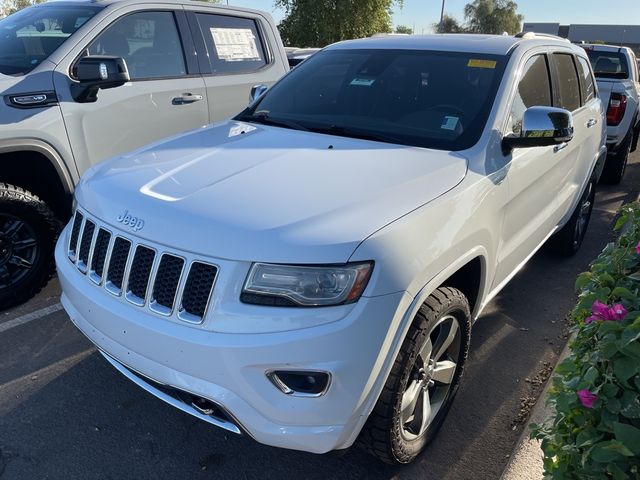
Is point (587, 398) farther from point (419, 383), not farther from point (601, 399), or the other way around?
point (419, 383)

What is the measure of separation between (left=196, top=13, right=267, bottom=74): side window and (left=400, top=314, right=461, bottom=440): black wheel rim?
333 cm

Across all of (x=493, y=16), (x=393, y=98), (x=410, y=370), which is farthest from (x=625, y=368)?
(x=493, y=16)

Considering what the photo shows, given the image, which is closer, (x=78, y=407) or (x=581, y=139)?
(x=78, y=407)

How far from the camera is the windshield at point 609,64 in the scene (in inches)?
329

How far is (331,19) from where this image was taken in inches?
1156

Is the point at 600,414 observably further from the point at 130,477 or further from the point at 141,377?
the point at 130,477

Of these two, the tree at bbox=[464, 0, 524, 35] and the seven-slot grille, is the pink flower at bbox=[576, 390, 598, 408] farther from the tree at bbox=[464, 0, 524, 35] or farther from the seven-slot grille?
the tree at bbox=[464, 0, 524, 35]

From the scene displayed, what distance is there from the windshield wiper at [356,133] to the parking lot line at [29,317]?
7.05ft

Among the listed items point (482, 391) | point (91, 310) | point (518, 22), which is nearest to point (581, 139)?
point (482, 391)

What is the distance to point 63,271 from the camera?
8.21ft

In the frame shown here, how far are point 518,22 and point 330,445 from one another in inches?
3021

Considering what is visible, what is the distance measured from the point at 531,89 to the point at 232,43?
279 cm

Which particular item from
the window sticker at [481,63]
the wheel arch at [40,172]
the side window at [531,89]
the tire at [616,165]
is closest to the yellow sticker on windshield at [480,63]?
the window sticker at [481,63]

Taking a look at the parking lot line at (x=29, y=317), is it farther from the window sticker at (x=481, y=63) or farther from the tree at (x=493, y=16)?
the tree at (x=493, y=16)
